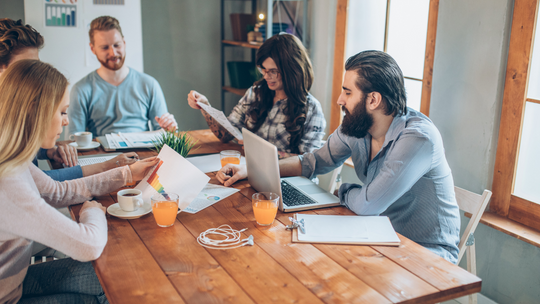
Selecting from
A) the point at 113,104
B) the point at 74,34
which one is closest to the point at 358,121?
the point at 113,104

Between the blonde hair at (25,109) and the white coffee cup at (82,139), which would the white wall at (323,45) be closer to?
the white coffee cup at (82,139)

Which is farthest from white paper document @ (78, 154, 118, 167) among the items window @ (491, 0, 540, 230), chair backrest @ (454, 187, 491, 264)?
window @ (491, 0, 540, 230)

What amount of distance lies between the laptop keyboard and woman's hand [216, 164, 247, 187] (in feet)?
0.64

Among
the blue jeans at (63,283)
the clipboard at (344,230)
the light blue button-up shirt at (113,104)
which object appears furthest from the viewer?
the light blue button-up shirt at (113,104)

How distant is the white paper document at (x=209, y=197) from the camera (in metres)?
1.52

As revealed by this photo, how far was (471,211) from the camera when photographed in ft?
5.43

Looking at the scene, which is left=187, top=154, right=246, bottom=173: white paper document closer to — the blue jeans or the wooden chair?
the blue jeans

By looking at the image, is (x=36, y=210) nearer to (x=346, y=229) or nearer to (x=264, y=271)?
(x=264, y=271)

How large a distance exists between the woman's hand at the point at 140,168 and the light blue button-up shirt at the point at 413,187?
2.32 feet

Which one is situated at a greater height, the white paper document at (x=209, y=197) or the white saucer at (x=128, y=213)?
the white saucer at (x=128, y=213)

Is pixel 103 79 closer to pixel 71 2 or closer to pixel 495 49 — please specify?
pixel 71 2

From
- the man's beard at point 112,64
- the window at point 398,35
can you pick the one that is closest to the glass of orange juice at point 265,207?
the window at point 398,35

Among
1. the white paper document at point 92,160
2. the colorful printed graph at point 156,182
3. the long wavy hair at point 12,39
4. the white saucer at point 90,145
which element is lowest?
the white paper document at point 92,160

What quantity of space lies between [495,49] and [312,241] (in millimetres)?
1359
